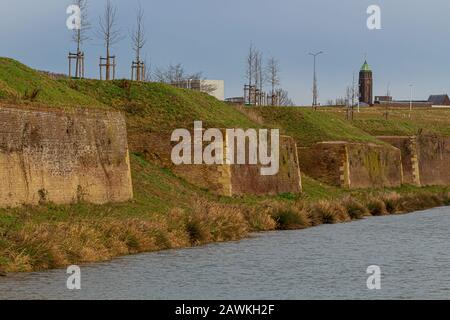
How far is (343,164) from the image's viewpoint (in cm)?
5944

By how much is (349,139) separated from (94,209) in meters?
36.5

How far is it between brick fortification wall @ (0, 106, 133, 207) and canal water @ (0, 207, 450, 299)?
4449mm

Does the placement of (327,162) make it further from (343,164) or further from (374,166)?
(374,166)

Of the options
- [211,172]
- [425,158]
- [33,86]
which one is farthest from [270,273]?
[425,158]

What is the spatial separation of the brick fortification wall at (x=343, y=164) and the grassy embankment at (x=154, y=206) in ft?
5.71

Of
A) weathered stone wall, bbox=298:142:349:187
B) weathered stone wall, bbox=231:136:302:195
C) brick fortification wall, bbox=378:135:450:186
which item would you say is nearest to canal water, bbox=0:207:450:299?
weathered stone wall, bbox=231:136:302:195

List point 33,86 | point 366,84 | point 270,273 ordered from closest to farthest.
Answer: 1. point 270,273
2. point 33,86
3. point 366,84

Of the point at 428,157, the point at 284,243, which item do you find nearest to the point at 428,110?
the point at 428,157

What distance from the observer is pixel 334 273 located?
87.7ft

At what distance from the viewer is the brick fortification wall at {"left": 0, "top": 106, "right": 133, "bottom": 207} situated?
29.8 m

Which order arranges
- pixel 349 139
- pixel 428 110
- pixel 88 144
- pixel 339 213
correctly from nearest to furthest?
pixel 88 144
pixel 339 213
pixel 349 139
pixel 428 110

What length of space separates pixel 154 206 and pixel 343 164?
972 inches

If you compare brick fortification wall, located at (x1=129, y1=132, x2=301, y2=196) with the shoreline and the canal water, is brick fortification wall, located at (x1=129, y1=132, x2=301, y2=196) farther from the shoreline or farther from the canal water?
the canal water

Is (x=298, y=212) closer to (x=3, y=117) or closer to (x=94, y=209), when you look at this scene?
(x=94, y=209)
